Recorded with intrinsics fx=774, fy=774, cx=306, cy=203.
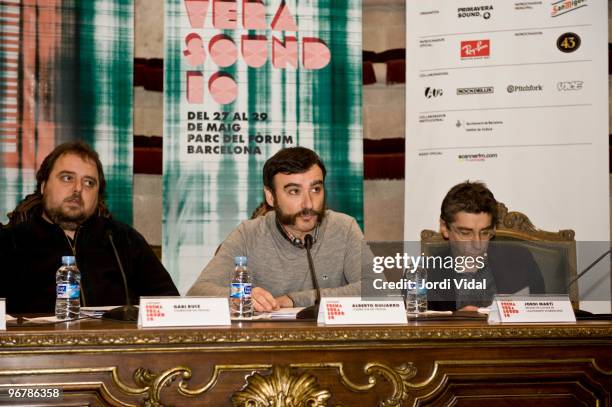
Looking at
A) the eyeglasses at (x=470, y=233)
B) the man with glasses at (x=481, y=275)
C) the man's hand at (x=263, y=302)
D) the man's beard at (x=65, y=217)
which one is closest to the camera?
the man with glasses at (x=481, y=275)

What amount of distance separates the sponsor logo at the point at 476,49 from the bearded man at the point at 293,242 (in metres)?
1.44

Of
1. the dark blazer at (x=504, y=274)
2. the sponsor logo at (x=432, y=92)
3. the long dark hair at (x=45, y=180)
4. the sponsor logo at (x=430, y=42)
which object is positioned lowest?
the dark blazer at (x=504, y=274)

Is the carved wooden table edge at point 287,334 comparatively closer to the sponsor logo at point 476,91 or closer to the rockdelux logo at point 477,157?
the rockdelux logo at point 477,157

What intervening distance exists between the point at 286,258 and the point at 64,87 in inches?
69.1

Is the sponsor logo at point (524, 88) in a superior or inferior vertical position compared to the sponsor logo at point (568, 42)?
inferior

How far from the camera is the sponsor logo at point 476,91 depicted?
3.94 m

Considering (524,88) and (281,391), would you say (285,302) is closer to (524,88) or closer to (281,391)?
(281,391)

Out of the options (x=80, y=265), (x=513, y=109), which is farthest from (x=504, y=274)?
(x=513, y=109)

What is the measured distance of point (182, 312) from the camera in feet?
6.08

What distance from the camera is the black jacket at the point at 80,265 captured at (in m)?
2.91

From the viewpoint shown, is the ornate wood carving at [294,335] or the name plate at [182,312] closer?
the ornate wood carving at [294,335]

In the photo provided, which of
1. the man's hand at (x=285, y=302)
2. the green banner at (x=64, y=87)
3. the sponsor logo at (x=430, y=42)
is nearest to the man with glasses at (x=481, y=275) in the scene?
the man's hand at (x=285, y=302)

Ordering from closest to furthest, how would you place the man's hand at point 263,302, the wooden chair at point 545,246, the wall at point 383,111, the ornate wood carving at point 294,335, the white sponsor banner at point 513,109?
the ornate wood carving at point 294,335, the man's hand at point 263,302, the wooden chair at point 545,246, the white sponsor banner at point 513,109, the wall at point 383,111

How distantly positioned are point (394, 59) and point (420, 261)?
2400 millimetres
